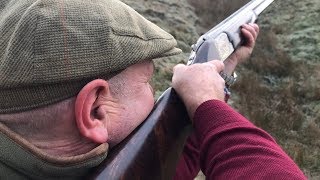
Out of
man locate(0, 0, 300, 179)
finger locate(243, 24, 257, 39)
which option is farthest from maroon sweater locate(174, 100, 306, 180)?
finger locate(243, 24, 257, 39)

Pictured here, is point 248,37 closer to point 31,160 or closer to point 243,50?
point 243,50

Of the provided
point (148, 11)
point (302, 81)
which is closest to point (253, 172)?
point (302, 81)

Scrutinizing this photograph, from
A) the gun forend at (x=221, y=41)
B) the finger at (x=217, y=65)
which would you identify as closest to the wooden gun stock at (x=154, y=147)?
the finger at (x=217, y=65)

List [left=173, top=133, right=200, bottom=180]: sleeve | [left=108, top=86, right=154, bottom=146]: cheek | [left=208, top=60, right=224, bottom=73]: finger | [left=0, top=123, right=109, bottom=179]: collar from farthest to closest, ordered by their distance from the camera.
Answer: [left=173, top=133, right=200, bottom=180]: sleeve → [left=208, top=60, right=224, bottom=73]: finger → [left=108, top=86, right=154, bottom=146]: cheek → [left=0, top=123, right=109, bottom=179]: collar

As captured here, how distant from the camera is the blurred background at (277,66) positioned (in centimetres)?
664

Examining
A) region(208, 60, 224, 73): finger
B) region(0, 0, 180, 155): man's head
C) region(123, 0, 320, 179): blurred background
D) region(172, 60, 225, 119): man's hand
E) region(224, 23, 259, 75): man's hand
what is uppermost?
region(0, 0, 180, 155): man's head

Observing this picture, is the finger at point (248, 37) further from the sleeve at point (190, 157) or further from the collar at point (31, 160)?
the collar at point (31, 160)

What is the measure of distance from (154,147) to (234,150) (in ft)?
0.95

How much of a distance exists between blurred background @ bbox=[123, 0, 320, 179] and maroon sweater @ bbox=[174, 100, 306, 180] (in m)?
3.75

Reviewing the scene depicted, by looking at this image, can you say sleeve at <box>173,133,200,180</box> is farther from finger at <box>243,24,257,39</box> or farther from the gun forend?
finger at <box>243,24,257,39</box>

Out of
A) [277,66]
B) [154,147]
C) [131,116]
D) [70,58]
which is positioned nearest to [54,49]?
[70,58]

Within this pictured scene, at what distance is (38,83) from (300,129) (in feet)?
18.4

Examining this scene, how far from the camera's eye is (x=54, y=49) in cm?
165

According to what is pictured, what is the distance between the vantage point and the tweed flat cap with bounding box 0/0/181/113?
1.64 meters
